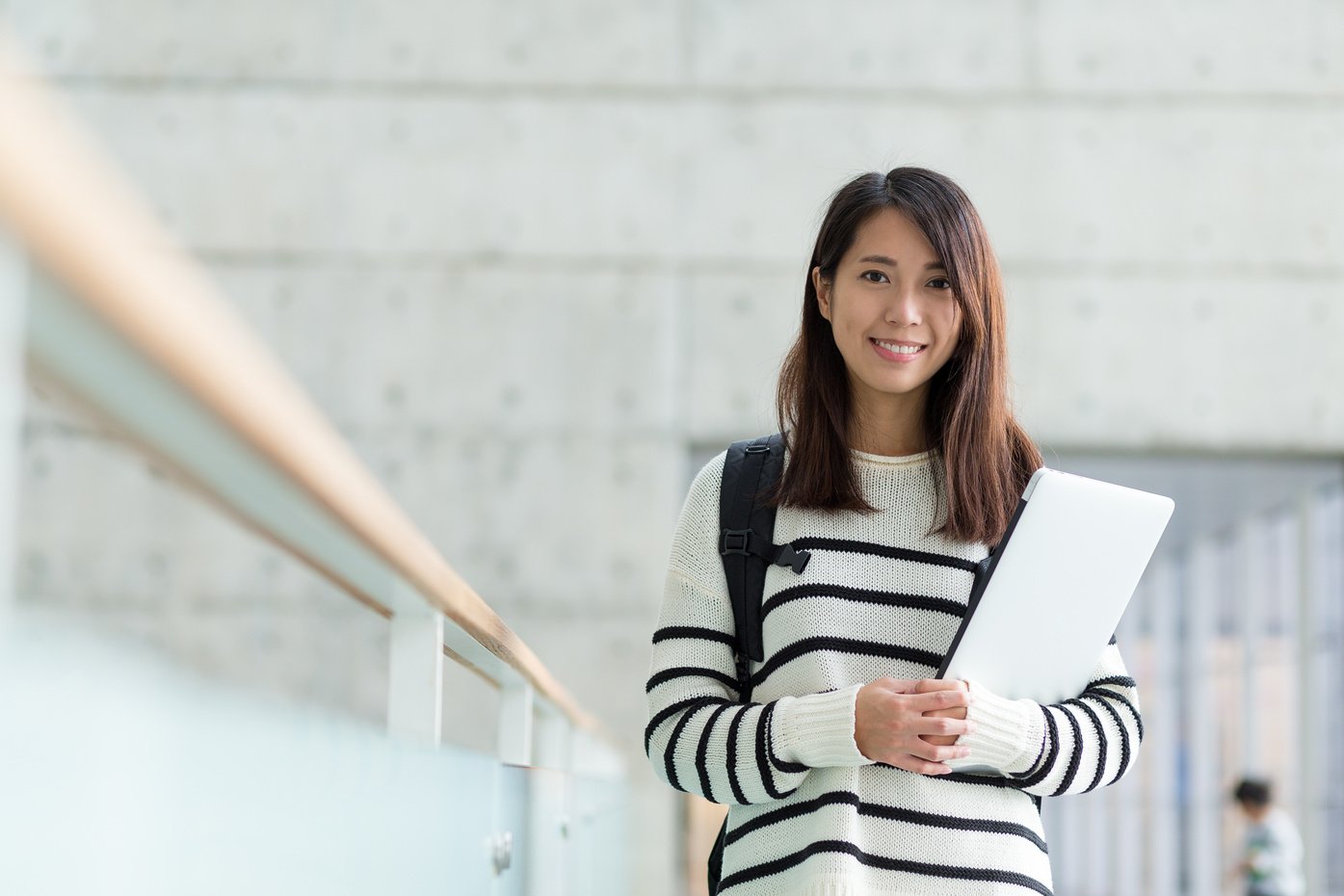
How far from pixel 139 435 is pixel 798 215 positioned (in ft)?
20.8

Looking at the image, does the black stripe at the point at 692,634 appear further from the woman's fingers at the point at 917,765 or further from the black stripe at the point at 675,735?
the woman's fingers at the point at 917,765

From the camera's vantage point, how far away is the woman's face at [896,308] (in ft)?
5.51

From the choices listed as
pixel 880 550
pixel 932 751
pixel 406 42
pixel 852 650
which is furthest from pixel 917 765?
pixel 406 42

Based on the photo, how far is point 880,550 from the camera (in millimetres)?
1672

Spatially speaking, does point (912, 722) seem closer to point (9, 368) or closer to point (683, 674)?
point (683, 674)

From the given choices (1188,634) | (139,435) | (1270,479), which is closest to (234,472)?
(139,435)

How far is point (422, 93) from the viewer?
7012 millimetres

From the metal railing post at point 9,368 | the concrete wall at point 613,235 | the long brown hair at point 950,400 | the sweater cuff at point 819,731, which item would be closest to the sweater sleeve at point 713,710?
the sweater cuff at point 819,731

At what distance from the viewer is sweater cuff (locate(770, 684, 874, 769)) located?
4.97ft

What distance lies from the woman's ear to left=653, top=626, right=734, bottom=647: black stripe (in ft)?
1.27

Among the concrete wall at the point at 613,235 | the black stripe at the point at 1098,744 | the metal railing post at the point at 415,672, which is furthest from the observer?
the concrete wall at the point at 613,235

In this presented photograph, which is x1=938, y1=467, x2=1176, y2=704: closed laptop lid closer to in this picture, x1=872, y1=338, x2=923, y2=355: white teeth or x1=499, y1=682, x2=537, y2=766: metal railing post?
x1=872, y1=338, x2=923, y2=355: white teeth

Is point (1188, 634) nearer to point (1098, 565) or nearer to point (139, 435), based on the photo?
point (1098, 565)

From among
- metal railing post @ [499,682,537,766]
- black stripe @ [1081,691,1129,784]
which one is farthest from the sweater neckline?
metal railing post @ [499,682,537,766]
